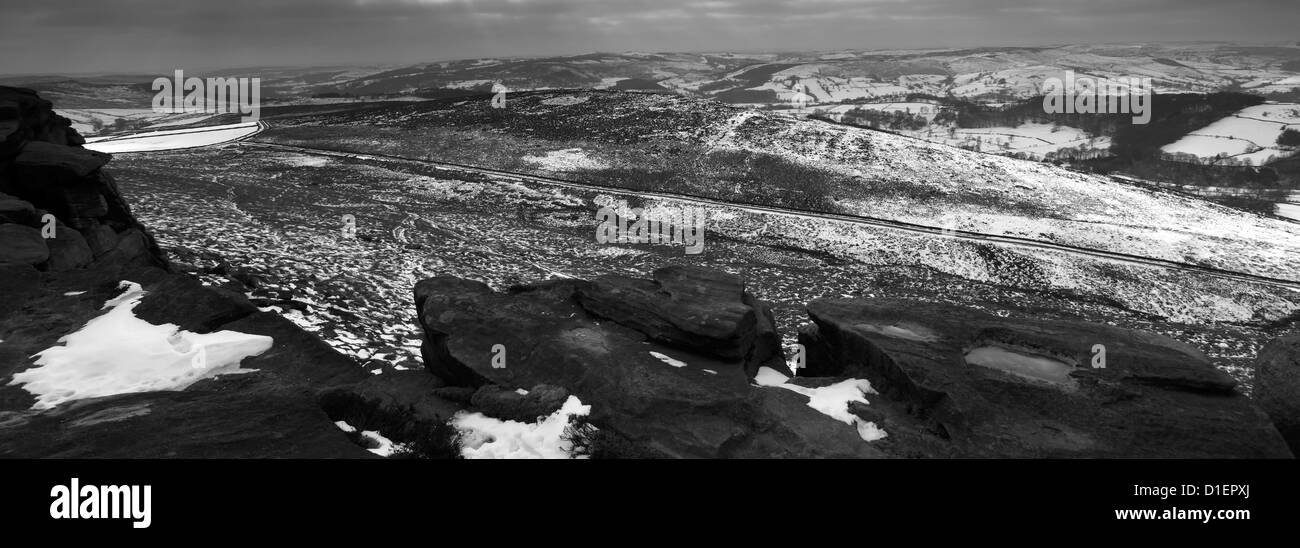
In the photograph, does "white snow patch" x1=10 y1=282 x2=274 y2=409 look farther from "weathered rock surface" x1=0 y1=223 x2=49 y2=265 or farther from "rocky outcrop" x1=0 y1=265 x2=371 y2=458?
"weathered rock surface" x1=0 y1=223 x2=49 y2=265

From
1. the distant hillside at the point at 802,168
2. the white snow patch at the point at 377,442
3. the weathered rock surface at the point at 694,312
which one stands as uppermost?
the distant hillside at the point at 802,168

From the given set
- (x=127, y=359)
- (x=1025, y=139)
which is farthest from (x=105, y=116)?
(x=1025, y=139)

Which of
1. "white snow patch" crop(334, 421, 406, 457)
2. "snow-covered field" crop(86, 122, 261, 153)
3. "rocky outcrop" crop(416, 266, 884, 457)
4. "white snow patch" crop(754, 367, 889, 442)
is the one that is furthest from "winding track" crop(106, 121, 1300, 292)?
"white snow patch" crop(334, 421, 406, 457)

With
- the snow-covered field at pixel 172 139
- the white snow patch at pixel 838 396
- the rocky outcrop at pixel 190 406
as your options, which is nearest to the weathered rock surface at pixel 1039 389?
the white snow patch at pixel 838 396

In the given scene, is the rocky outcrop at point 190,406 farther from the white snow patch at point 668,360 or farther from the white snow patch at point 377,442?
the white snow patch at point 668,360

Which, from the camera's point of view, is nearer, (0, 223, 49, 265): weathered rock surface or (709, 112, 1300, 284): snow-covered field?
(0, 223, 49, 265): weathered rock surface

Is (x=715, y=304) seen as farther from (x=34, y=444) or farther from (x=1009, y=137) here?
(x=1009, y=137)

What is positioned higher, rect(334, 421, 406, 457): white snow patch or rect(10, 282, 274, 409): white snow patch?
rect(10, 282, 274, 409): white snow patch
